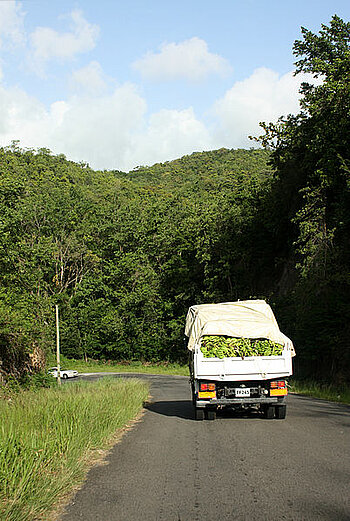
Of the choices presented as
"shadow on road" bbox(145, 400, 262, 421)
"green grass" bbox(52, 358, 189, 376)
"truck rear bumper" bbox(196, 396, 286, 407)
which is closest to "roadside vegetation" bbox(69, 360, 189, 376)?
"green grass" bbox(52, 358, 189, 376)

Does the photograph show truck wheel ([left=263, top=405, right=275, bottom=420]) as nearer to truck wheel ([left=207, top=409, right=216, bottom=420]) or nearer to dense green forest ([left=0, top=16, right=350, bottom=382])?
truck wheel ([left=207, top=409, right=216, bottom=420])

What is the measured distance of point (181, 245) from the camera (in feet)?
190

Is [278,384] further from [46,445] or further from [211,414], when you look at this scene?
[46,445]

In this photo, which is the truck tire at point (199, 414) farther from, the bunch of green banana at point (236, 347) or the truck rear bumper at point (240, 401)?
the bunch of green banana at point (236, 347)

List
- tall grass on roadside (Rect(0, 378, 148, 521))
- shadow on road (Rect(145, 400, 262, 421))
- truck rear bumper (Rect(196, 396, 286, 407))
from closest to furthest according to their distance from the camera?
tall grass on roadside (Rect(0, 378, 148, 521))
truck rear bumper (Rect(196, 396, 286, 407))
shadow on road (Rect(145, 400, 262, 421))

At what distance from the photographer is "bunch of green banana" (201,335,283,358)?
13297 mm

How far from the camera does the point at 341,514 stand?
5402 mm

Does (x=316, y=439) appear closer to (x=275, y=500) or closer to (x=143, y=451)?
(x=143, y=451)

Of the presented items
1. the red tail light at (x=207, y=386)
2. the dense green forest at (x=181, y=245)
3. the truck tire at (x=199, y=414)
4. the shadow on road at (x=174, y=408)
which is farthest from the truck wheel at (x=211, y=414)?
the dense green forest at (x=181, y=245)

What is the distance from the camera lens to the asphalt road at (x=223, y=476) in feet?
18.5

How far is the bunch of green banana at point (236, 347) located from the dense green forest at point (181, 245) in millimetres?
10842

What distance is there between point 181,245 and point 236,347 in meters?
44.7

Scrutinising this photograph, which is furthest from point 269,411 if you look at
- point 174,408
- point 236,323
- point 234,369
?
point 174,408

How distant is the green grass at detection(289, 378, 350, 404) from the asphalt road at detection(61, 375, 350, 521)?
26.2 feet
